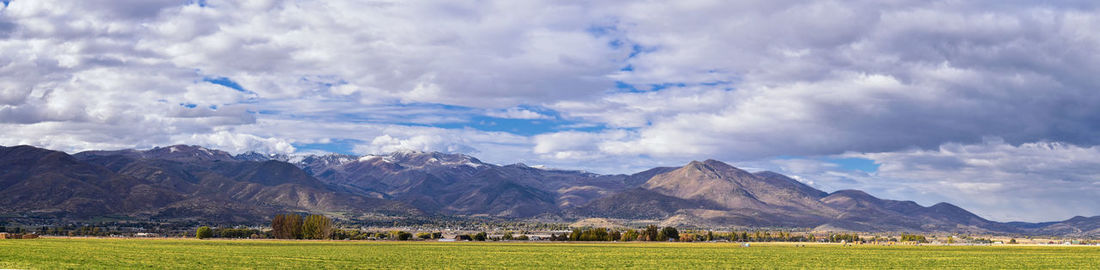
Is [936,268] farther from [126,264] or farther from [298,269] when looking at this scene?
[126,264]

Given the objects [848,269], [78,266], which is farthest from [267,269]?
[848,269]

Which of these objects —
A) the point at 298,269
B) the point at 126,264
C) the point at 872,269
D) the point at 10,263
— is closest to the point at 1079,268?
the point at 872,269

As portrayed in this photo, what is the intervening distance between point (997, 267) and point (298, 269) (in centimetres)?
9198

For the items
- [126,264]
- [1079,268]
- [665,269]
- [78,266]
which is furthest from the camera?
[1079,268]

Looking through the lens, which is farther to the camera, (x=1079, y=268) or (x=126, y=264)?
(x=1079, y=268)

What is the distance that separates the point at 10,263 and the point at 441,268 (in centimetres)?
4336

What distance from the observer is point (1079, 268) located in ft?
327

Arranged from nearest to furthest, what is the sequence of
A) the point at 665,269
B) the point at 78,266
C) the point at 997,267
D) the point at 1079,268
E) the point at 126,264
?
the point at 78,266, the point at 126,264, the point at 665,269, the point at 1079,268, the point at 997,267

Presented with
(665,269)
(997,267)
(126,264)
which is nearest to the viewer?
(126,264)

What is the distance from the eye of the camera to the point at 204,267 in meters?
82.2

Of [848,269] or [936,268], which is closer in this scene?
[848,269]

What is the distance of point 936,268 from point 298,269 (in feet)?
264

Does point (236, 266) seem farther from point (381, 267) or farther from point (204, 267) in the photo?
point (381, 267)

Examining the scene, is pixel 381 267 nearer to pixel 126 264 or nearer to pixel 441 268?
pixel 441 268
